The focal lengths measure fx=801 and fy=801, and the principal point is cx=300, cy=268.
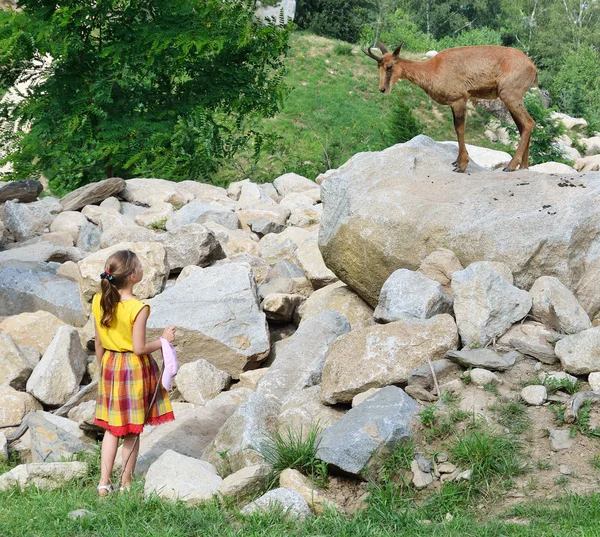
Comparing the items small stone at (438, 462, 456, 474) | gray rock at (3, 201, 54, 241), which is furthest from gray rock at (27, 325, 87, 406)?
gray rock at (3, 201, 54, 241)

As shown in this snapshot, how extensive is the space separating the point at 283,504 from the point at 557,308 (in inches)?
112

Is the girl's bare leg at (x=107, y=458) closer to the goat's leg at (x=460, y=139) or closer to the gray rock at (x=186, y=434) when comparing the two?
the gray rock at (x=186, y=434)

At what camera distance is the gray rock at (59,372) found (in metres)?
7.58

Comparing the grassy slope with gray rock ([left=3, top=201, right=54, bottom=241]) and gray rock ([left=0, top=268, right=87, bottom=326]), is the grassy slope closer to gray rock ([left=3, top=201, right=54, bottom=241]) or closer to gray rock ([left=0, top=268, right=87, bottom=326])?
gray rock ([left=3, top=201, right=54, bottom=241])

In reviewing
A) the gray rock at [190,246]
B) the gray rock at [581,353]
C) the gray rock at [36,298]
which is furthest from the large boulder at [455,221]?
the gray rock at [36,298]

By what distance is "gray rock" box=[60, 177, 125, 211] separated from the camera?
12.7 m

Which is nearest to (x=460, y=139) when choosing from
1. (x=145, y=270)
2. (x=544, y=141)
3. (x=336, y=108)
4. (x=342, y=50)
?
(x=145, y=270)

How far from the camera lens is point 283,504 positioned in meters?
4.68

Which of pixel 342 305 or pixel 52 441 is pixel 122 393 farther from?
pixel 342 305

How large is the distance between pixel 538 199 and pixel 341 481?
10.8ft

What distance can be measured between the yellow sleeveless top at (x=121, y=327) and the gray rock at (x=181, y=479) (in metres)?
0.79

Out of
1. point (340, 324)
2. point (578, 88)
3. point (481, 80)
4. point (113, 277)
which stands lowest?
point (578, 88)

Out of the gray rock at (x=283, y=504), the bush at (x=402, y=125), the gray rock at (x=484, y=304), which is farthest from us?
the bush at (x=402, y=125)

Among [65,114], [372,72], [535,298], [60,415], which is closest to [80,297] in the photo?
[60,415]
